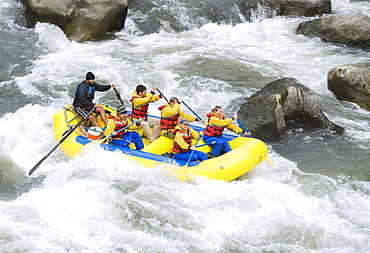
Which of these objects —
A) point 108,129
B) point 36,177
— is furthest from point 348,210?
point 36,177

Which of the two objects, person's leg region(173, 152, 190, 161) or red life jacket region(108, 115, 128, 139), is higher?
red life jacket region(108, 115, 128, 139)

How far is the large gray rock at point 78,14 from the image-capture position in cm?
1278

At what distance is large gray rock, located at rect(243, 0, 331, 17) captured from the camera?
52.7 ft

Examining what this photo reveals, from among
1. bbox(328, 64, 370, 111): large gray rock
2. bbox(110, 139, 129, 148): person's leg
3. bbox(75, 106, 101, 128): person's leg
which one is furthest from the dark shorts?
bbox(328, 64, 370, 111): large gray rock

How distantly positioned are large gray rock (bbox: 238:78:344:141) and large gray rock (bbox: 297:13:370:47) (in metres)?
4.89

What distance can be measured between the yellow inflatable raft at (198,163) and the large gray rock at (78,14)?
18.8ft

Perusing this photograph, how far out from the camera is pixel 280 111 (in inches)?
358

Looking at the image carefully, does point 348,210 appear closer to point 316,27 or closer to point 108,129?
point 108,129

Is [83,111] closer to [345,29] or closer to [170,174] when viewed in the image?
[170,174]

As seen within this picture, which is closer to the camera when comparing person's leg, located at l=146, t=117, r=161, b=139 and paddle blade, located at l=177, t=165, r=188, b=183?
paddle blade, located at l=177, t=165, r=188, b=183

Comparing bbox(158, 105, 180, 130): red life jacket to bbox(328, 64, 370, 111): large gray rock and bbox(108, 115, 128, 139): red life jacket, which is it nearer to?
bbox(108, 115, 128, 139): red life jacket

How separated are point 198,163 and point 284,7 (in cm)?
1058

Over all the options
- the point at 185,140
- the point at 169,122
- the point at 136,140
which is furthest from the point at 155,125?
the point at 185,140

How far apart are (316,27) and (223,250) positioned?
32.9 feet
